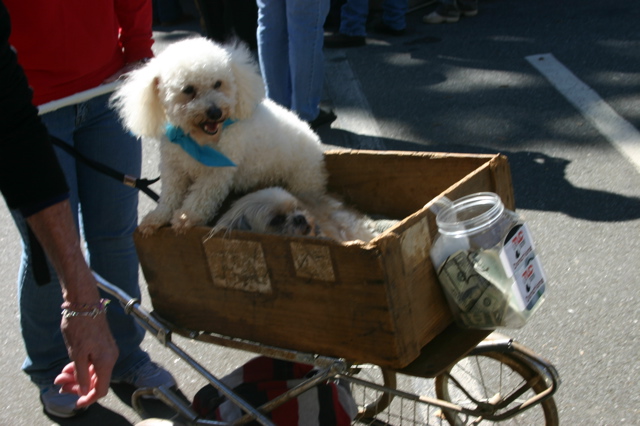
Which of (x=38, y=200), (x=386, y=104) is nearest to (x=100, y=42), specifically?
(x=38, y=200)

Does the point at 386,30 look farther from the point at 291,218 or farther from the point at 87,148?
the point at 291,218

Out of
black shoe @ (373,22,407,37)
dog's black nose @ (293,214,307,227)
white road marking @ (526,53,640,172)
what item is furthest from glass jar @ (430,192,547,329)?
black shoe @ (373,22,407,37)

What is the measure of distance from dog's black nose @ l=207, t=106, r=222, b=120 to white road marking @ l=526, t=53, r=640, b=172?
10.1 ft

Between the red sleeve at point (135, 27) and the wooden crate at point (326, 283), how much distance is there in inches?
35.5

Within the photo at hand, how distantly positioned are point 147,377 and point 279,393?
95 centimetres

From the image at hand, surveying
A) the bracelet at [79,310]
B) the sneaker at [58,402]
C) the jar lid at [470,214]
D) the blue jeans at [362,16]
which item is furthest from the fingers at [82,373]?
the blue jeans at [362,16]

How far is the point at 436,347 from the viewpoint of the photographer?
1.93 meters

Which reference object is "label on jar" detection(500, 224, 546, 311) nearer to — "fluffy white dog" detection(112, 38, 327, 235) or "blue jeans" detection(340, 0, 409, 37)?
"fluffy white dog" detection(112, 38, 327, 235)

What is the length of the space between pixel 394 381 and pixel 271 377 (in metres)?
0.47

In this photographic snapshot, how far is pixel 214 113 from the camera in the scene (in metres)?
2.29

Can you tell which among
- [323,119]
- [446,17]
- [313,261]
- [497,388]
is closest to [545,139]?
[323,119]

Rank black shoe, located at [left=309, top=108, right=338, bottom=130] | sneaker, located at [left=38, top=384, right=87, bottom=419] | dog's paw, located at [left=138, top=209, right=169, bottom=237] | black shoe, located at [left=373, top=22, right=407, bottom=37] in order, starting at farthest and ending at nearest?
black shoe, located at [left=373, top=22, right=407, bottom=37] → black shoe, located at [left=309, top=108, right=338, bottom=130] → sneaker, located at [left=38, top=384, right=87, bottom=419] → dog's paw, located at [left=138, top=209, right=169, bottom=237]

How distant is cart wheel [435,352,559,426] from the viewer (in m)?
2.19

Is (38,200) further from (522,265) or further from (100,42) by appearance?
(522,265)
